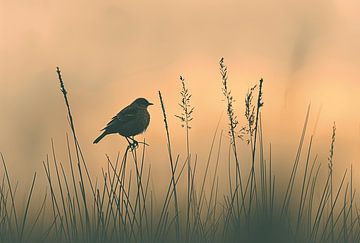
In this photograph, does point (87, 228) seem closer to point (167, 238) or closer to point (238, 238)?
point (167, 238)

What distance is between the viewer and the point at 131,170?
4387 millimetres

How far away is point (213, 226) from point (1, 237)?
1298mm

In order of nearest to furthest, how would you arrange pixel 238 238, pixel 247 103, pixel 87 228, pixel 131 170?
pixel 238 238 < pixel 87 228 < pixel 247 103 < pixel 131 170

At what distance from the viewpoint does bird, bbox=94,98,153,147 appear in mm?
8219

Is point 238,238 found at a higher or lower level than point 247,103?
lower

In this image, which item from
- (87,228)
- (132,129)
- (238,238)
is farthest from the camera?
(132,129)

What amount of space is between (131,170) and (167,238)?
2.37 feet

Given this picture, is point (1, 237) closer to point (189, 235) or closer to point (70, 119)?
point (70, 119)

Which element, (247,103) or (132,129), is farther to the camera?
(132,129)

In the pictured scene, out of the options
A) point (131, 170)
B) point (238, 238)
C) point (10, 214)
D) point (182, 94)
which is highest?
point (182, 94)

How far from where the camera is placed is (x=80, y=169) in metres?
3.91

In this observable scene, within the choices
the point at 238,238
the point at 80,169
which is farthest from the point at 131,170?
the point at 238,238

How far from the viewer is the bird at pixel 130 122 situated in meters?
8.22

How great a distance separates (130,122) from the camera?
8531mm
